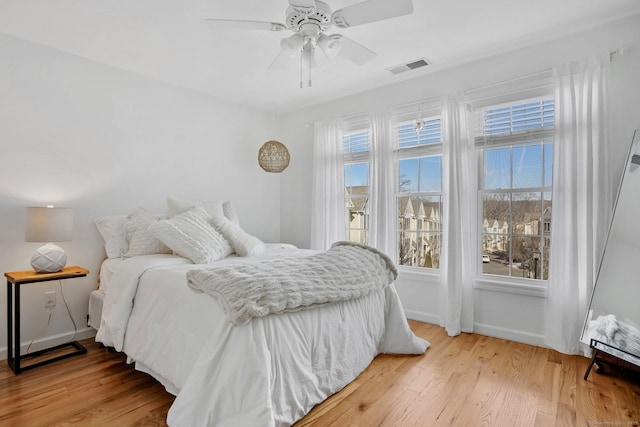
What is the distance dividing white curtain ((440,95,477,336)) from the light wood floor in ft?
1.74

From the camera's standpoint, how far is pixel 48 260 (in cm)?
249

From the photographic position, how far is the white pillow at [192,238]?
2.63m

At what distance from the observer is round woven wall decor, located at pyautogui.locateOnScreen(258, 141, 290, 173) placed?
3887 mm

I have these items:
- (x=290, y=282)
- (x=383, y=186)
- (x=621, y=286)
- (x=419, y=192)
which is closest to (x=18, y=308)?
(x=290, y=282)

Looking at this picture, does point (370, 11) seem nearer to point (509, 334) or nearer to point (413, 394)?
point (413, 394)

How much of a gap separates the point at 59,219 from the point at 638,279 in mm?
4061

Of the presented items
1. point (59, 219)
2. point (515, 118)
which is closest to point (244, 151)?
point (59, 219)

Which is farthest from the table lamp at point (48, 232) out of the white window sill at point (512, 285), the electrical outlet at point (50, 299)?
the white window sill at point (512, 285)

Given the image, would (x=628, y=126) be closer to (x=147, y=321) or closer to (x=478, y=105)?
(x=478, y=105)

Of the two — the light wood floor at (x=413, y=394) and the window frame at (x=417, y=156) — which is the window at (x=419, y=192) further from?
the light wood floor at (x=413, y=394)

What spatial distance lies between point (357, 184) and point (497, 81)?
1804mm

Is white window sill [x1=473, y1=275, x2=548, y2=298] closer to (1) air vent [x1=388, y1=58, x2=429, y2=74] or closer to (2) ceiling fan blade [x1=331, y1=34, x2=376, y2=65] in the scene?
(1) air vent [x1=388, y1=58, x2=429, y2=74]

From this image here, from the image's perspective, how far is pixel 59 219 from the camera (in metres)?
2.50

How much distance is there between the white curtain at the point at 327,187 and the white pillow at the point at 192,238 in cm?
149
